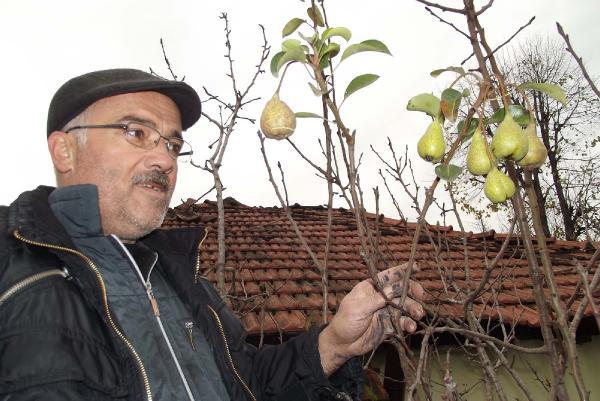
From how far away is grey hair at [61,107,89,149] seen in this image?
5.72ft

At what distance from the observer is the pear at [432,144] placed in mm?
1023

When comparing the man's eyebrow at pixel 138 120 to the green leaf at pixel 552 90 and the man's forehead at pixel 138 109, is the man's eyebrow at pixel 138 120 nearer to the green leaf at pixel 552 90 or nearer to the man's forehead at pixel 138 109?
the man's forehead at pixel 138 109

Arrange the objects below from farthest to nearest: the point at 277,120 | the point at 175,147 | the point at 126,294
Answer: the point at 175,147
the point at 126,294
the point at 277,120

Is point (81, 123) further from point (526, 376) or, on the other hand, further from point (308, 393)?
point (526, 376)

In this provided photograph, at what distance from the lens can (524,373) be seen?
17.3 ft

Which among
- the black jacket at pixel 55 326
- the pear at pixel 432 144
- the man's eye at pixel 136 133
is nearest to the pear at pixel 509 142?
the pear at pixel 432 144

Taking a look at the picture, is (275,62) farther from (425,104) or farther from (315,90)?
(425,104)

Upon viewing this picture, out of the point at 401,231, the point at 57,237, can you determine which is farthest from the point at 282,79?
the point at 401,231

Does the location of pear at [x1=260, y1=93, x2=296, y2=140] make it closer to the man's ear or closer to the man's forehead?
the man's forehead

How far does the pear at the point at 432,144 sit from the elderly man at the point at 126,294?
445 mm

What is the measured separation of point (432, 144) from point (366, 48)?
28 cm

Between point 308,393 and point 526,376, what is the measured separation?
14.8ft

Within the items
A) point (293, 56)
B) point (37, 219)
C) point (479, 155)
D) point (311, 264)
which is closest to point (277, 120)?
point (293, 56)

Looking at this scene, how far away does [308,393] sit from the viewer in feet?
5.69
